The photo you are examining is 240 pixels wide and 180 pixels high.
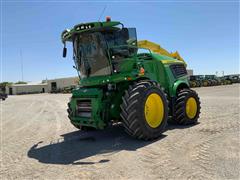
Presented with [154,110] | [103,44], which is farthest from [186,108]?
[103,44]

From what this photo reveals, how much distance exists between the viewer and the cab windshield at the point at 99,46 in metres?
7.12

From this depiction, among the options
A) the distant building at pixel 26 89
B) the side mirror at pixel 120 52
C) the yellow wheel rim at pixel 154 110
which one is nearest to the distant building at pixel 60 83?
the distant building at pixel 26 89

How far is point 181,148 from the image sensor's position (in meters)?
5.77

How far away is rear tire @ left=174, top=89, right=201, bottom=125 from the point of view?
27.9ft

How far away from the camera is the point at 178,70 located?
9789 mm

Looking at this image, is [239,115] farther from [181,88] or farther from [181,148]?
[181,148]

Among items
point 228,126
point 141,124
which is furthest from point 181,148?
point 228,126

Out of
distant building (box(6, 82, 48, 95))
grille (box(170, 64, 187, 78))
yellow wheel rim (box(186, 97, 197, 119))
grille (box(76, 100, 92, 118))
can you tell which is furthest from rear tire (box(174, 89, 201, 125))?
distant building (box(6, 82, 48, 95))

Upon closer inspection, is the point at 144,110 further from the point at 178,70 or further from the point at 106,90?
the point at 178,70

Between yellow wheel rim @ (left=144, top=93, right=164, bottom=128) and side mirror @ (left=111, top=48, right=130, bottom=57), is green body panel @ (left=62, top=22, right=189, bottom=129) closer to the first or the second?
side mirror @ (left=111, top=48, right=130, bottom=57)

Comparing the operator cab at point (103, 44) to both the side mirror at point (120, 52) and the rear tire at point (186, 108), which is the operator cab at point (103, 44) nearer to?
the side mirror at point (120, 52)

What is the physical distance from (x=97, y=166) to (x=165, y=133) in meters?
3.09

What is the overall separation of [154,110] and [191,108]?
7.87ft

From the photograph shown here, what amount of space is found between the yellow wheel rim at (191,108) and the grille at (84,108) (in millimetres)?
3404
